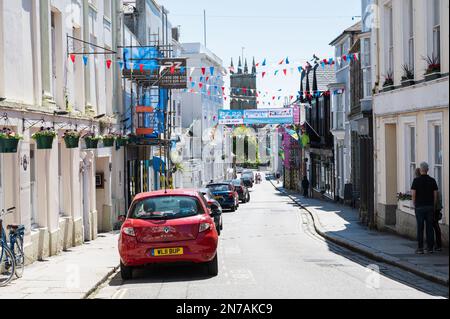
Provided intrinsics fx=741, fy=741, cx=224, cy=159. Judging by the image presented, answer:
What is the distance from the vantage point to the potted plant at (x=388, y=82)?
67.3 feet

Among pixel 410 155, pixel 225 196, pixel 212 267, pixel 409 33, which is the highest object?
pixel 409 33

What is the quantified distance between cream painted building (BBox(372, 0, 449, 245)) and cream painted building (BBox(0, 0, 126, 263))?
8.26 metres

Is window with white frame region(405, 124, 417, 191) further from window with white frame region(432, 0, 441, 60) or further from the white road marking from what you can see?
the white road marking

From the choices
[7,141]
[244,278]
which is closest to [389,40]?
[244,278]

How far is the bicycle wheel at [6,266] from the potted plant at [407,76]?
34.8 feet

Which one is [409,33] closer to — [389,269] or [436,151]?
[436,151]

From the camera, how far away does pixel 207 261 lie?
12.9 meters

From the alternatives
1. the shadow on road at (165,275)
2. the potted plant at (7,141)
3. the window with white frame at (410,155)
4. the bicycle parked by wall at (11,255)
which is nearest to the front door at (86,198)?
the shadow on road at (165,275)

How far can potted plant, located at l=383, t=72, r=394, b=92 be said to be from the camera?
2050 centimetres

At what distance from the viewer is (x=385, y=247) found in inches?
673

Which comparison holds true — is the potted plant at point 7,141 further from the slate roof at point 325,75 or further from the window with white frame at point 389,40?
the slate roof at point 325,75

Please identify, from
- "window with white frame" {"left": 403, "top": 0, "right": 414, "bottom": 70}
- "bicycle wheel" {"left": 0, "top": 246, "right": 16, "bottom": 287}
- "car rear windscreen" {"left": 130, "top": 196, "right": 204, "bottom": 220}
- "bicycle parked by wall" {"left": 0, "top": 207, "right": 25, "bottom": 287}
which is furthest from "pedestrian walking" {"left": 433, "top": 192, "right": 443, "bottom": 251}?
"bicycle wheel" {"left": 0, "top": 246, "right": 16, "bottom": 287}

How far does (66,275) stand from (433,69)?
9019 mm
